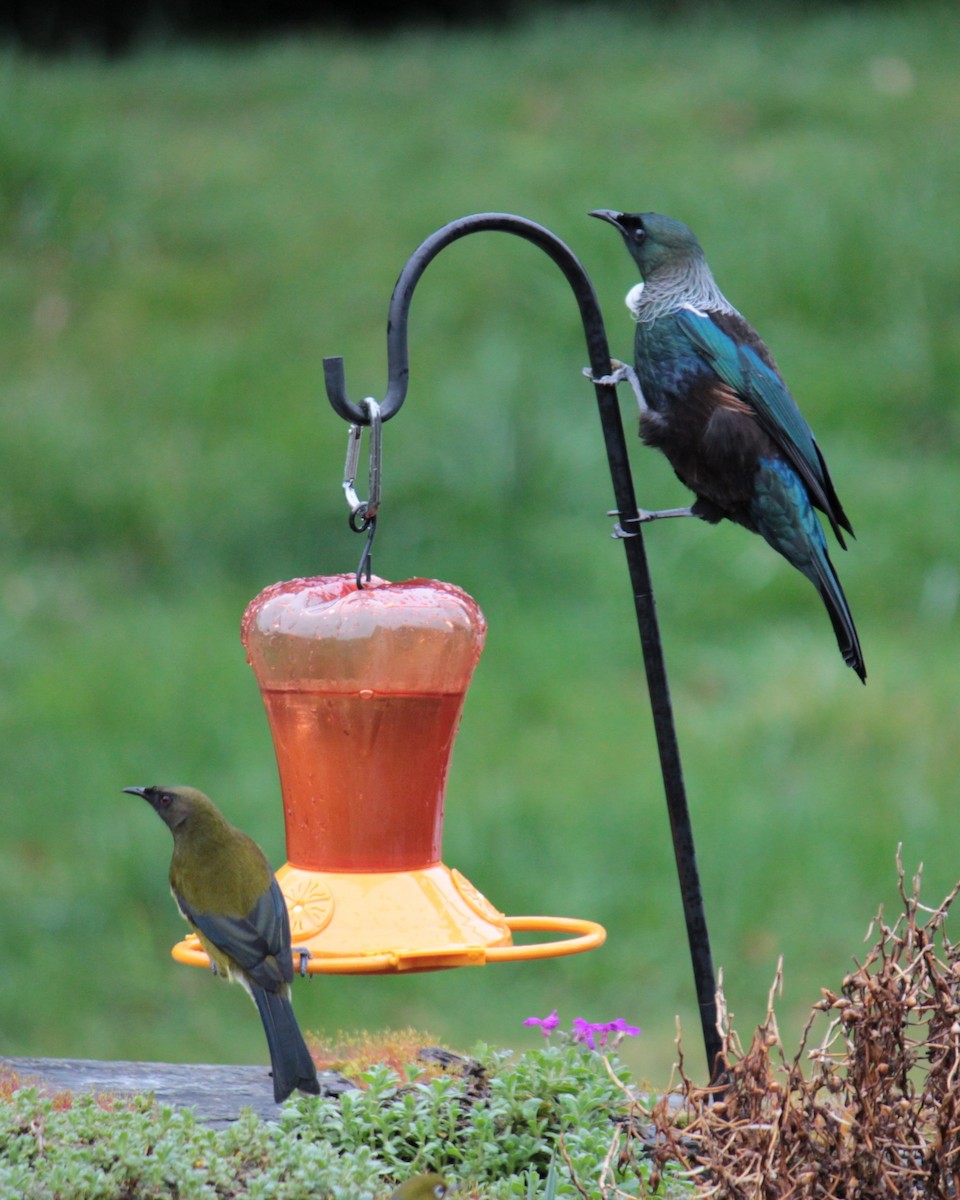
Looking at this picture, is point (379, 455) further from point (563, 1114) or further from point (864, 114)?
point (864, 114)

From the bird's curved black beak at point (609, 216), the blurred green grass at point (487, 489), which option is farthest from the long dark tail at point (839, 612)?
the blurred green grass at point (487, 489)

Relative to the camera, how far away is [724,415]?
3174 millimetres

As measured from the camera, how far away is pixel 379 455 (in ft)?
8.96

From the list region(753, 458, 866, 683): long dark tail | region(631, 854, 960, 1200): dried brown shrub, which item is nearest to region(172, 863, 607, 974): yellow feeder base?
region(631, 854, 960, 1200): dried brown shrub

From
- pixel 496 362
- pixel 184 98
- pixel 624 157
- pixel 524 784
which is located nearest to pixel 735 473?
pixel 524 784

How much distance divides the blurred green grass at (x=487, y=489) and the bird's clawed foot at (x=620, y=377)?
3.64 metres

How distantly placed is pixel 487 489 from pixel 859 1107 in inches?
281

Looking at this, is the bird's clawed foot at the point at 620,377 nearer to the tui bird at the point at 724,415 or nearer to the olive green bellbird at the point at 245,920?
the tui bird at the point at 724,415

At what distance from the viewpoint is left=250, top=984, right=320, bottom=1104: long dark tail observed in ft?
9.57

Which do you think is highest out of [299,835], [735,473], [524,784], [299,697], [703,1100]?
[735,473]

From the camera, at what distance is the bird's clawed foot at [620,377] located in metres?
2.88

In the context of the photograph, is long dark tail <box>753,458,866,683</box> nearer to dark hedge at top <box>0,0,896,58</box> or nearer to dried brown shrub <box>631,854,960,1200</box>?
dried brown shrub <box>631,854,960,1200</box>

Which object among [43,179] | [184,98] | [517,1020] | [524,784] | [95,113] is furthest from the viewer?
[184,98]

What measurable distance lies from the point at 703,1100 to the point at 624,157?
11.3 m
